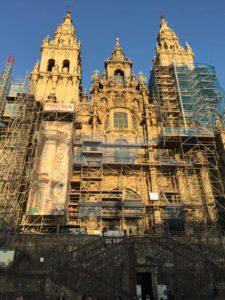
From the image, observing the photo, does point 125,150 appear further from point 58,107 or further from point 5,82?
point 5,82

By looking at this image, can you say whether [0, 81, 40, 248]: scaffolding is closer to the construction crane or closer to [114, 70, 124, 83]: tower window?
the construction crane

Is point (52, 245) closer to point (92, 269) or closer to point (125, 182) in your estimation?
point (92, 269)

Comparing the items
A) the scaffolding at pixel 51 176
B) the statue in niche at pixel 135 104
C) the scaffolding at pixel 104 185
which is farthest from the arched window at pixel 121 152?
the statue in niche at pixel 135 104

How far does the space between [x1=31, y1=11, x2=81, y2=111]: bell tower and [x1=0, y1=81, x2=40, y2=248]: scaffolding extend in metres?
2.14

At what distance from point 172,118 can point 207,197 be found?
1010 cm

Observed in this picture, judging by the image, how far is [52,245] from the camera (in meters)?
18.7

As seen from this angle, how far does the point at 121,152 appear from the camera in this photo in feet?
92.0

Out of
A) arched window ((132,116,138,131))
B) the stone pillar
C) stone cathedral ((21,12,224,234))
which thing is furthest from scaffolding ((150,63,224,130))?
the stone pillar

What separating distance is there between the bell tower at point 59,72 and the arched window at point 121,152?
6.57m

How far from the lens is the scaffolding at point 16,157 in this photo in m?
21.0

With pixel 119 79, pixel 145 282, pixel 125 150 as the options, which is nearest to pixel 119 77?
pixel 119 79

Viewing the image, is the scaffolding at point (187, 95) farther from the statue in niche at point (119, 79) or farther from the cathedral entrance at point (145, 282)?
the cathedral entrance at point (145, 282)

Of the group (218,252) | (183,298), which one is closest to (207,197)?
(218,252)

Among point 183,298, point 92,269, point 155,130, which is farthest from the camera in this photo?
point 155,130
